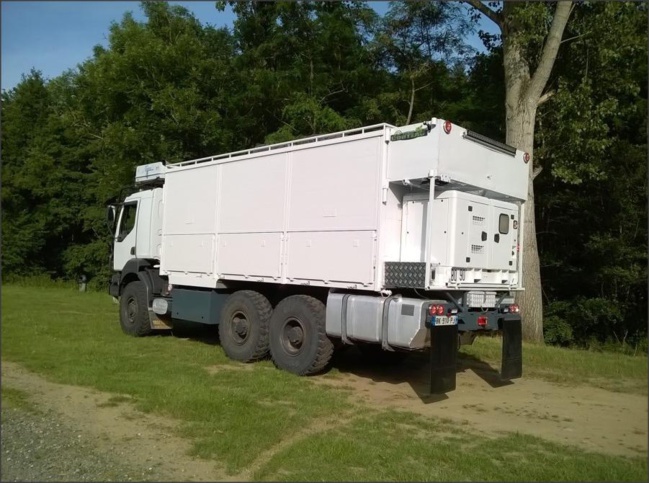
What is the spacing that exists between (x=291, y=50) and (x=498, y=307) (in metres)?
13.5

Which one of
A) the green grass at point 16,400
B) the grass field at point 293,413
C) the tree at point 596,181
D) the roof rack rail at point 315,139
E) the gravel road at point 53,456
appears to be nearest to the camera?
the gravel road at point 53,456

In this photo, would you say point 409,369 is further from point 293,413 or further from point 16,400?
point 16,400

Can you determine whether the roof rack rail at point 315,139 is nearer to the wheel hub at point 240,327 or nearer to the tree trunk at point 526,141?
the wheel hub at point 240,327

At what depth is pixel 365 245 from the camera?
771 cm

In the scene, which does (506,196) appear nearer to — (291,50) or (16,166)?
(291,50)

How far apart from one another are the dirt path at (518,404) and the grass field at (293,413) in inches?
9.4

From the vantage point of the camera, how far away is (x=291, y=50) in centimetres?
1912

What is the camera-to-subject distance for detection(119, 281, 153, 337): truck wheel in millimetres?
11930

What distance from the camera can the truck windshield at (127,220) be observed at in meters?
12.8

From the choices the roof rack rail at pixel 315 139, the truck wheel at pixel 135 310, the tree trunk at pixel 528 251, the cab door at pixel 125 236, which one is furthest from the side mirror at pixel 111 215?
the tree trunk at pixel 528 251

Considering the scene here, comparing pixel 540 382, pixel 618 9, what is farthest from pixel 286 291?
pixel 618 9

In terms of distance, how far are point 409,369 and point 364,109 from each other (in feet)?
35.0

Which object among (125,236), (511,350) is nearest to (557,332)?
(511,350)

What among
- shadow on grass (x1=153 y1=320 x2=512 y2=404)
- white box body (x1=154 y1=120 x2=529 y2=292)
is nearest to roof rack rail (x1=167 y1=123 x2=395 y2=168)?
white box body (x1=154 y1=120 x2=529 y2=292)
